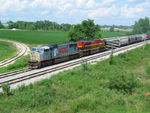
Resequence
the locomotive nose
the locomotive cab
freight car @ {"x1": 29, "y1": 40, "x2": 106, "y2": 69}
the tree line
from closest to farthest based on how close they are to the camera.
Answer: the locomotive cab
the locomotive nose
freight car @ {"x1": 29, "y1": 40, "x2": 106, "y2": 69}
the tree line

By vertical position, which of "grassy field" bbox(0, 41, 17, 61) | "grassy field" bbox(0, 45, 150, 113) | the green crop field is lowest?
"grassy field" bbox(0, 41, 17, 61)

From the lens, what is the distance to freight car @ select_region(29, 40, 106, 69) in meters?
27.6

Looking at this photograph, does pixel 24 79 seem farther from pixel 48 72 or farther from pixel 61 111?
pixel 61 111

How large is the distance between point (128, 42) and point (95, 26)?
12.5 m

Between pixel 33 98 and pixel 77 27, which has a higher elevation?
pixel 77 27

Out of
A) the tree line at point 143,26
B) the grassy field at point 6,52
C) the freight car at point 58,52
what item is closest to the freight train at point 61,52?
the freight car at point 58,52

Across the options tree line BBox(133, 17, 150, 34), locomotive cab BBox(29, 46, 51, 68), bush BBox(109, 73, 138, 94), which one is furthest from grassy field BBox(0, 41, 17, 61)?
tree line BBox(133, 17, 150, 34)

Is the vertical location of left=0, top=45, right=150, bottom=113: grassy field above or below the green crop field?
below

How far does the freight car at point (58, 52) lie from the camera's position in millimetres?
27625

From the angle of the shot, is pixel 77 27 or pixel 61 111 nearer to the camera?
pixel 61 111

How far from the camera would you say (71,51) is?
115 ft

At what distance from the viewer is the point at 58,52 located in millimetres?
31578

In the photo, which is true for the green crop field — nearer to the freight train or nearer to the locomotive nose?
the freight train

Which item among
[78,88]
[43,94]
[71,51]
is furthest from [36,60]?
[43,94]
